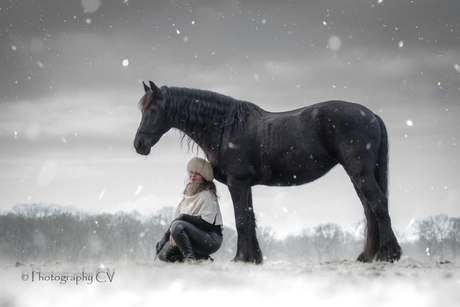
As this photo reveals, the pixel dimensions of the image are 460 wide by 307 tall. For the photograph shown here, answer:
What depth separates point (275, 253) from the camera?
4319 centimetres

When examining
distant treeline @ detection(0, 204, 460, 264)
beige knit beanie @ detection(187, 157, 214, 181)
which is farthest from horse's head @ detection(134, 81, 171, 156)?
distant treeline @ detection(0, 204, 460, 264)

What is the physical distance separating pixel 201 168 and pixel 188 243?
3.13 ft

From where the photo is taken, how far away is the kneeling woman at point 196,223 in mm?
5148

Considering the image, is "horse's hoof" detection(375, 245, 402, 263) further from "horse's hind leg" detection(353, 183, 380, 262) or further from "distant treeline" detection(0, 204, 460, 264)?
"distant treeline" detection(0, 204, 460, 264)

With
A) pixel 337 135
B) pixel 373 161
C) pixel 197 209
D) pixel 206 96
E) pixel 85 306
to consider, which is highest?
pixel 206 96

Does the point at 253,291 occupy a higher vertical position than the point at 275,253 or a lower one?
higher

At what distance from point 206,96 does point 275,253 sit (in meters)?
39.2

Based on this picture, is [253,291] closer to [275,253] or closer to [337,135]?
[337,135]

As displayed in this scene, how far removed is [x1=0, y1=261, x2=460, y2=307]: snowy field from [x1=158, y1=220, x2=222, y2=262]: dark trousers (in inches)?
21.8

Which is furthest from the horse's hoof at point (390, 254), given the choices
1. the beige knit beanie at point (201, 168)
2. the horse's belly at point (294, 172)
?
the beige knit beanie at point (201, 168)

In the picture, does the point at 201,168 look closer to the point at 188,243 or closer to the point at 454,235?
the point at 188,243

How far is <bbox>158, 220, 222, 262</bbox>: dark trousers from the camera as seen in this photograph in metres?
5.12

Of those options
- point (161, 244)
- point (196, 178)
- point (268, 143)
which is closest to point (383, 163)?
point (268, 143)

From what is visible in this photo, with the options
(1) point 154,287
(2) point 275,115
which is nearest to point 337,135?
(2) point 275,115
